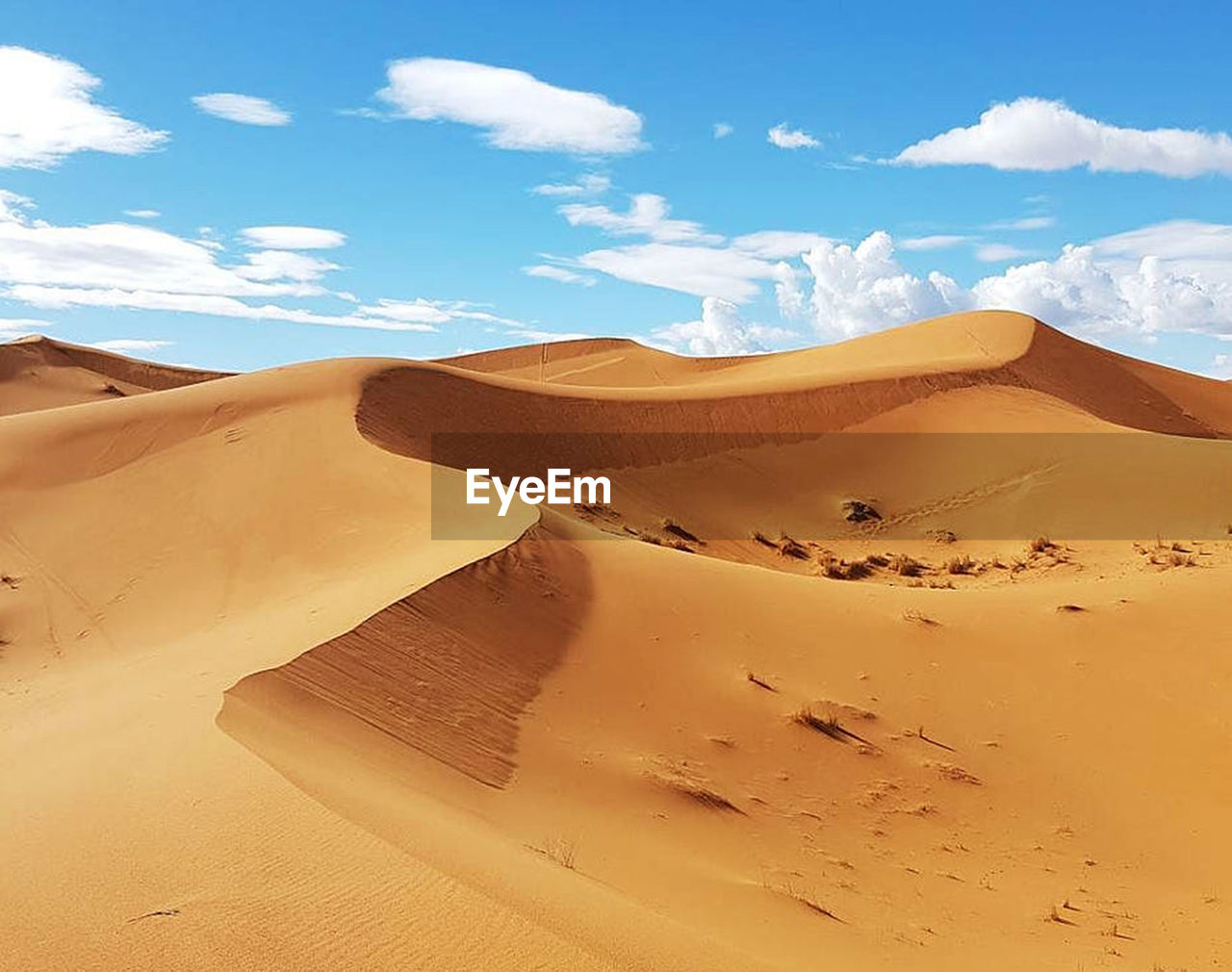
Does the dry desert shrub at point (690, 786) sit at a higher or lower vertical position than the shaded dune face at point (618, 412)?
lower

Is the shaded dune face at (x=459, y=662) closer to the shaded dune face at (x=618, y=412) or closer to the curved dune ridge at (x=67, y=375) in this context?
the shaded dune face at (x=618, y=412)

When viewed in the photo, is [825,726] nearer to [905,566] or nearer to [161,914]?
[161,914]

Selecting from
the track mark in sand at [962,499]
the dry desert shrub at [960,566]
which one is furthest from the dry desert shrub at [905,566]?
the track mark in sand at [962,499]

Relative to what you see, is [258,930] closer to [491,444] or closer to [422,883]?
[422,883]

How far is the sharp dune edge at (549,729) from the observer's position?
15.6 feet

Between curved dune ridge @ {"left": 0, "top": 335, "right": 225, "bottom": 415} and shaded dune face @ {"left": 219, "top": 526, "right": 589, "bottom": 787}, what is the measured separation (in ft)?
157

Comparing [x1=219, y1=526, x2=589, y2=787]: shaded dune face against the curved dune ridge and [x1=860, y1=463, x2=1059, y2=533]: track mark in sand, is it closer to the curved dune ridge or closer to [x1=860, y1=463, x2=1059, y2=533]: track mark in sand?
[x1=860, y1=463, x2=1059, y2=533]: track mark in sand

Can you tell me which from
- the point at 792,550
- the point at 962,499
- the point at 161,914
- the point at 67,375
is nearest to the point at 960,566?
the point at 792,550

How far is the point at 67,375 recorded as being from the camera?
62.5 meters

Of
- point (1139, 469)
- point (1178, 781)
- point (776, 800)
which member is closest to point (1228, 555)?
point (1139, 469)

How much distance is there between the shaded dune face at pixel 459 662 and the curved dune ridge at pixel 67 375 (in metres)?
47.9

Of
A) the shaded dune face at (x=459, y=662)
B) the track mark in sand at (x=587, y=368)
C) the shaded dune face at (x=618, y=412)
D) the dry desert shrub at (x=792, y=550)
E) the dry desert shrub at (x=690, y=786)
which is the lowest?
the dry desert shrub at (x=690, y=786)

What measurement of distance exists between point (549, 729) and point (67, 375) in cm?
6236

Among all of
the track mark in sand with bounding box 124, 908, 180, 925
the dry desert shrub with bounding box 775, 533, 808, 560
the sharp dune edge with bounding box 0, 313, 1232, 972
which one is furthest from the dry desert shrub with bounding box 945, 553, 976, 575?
the track mark in sand with bounding box 124, 908, 180, 925
